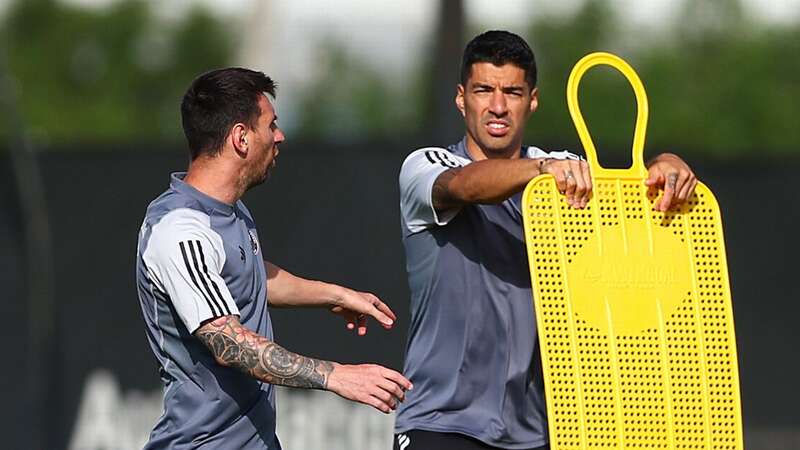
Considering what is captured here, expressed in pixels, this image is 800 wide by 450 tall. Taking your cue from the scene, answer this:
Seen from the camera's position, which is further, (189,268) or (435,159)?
(435,159)

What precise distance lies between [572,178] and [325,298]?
1062 mm

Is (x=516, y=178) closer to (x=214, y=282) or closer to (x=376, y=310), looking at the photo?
(x=376, y=310)

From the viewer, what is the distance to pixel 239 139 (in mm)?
4547

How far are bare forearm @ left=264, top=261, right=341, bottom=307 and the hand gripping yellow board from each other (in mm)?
906

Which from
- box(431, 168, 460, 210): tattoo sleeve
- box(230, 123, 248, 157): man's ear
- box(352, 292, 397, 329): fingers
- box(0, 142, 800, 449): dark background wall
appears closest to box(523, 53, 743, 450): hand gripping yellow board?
box(431, 168, 460, 210): tattoo sleeve

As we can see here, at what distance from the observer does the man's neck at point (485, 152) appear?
484cm

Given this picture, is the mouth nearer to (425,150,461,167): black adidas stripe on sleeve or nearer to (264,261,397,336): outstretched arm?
(425,150,461,167): black adidas stripe on sleeve

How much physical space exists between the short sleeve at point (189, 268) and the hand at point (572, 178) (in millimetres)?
986

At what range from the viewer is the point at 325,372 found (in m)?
4.20

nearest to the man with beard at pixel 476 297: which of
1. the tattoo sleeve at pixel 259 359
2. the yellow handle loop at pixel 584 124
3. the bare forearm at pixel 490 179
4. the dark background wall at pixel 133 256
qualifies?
the bare forearm at pixel 490 179

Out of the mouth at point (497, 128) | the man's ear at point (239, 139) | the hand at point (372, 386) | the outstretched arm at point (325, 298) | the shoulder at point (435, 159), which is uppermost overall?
the man's ear at point (239, 139)

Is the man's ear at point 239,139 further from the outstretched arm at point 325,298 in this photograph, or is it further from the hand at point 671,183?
the hand at point 671,183

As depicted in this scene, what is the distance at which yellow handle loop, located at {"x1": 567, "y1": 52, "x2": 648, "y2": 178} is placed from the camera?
14.4ft

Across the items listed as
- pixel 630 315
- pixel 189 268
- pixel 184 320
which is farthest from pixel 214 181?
pixel 630 315
